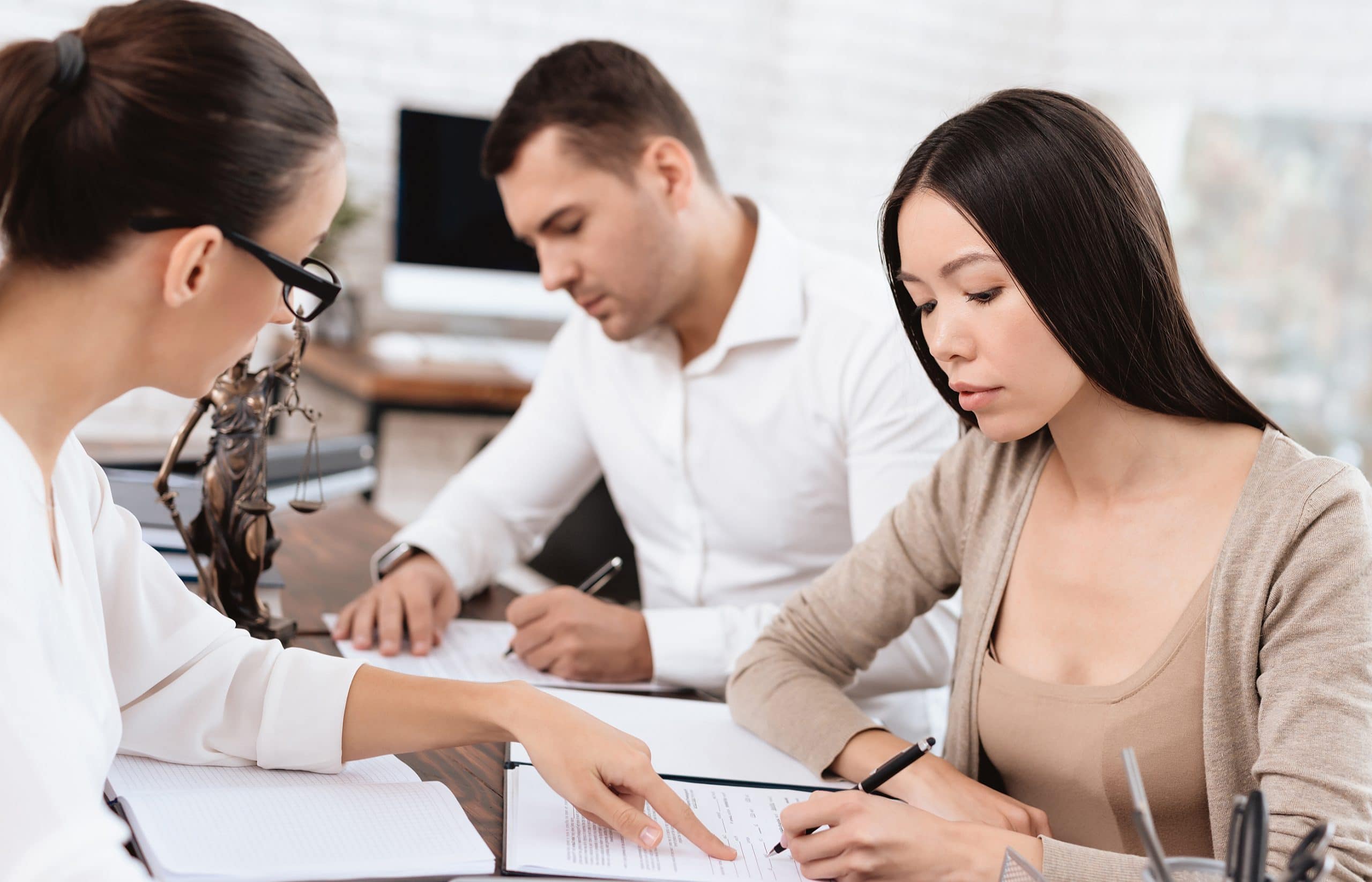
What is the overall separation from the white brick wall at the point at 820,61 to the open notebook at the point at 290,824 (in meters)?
3.11

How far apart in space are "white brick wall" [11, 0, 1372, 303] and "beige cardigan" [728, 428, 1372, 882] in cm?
284

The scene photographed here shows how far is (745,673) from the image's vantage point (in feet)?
4.21

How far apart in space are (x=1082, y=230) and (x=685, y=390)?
2.88 ft

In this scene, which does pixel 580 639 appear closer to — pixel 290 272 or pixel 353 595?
pixel 353 595

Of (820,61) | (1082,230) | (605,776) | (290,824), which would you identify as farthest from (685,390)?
(820,61)

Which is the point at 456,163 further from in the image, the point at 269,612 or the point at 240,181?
the point at 240,181

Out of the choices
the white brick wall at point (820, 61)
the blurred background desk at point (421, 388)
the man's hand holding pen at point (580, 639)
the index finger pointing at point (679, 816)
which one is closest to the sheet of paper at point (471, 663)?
the man's hand holding pen at point (580, 639)

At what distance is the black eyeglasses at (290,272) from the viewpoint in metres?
0.78

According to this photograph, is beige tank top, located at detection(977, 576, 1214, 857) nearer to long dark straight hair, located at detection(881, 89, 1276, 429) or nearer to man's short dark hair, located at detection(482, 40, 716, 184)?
long dark straight hair, located at detection(881, 89, 1276, 429)

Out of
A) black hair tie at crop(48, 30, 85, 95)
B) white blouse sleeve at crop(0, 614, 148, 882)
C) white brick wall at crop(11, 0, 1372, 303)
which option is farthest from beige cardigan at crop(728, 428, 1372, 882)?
white brick wall at crop(11, 0, 1372, 303)

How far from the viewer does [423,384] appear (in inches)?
127

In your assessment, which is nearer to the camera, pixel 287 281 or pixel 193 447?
pixel 287 281

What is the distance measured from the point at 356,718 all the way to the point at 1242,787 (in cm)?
75

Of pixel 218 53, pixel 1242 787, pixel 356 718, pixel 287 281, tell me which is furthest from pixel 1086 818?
pixel 218 53
